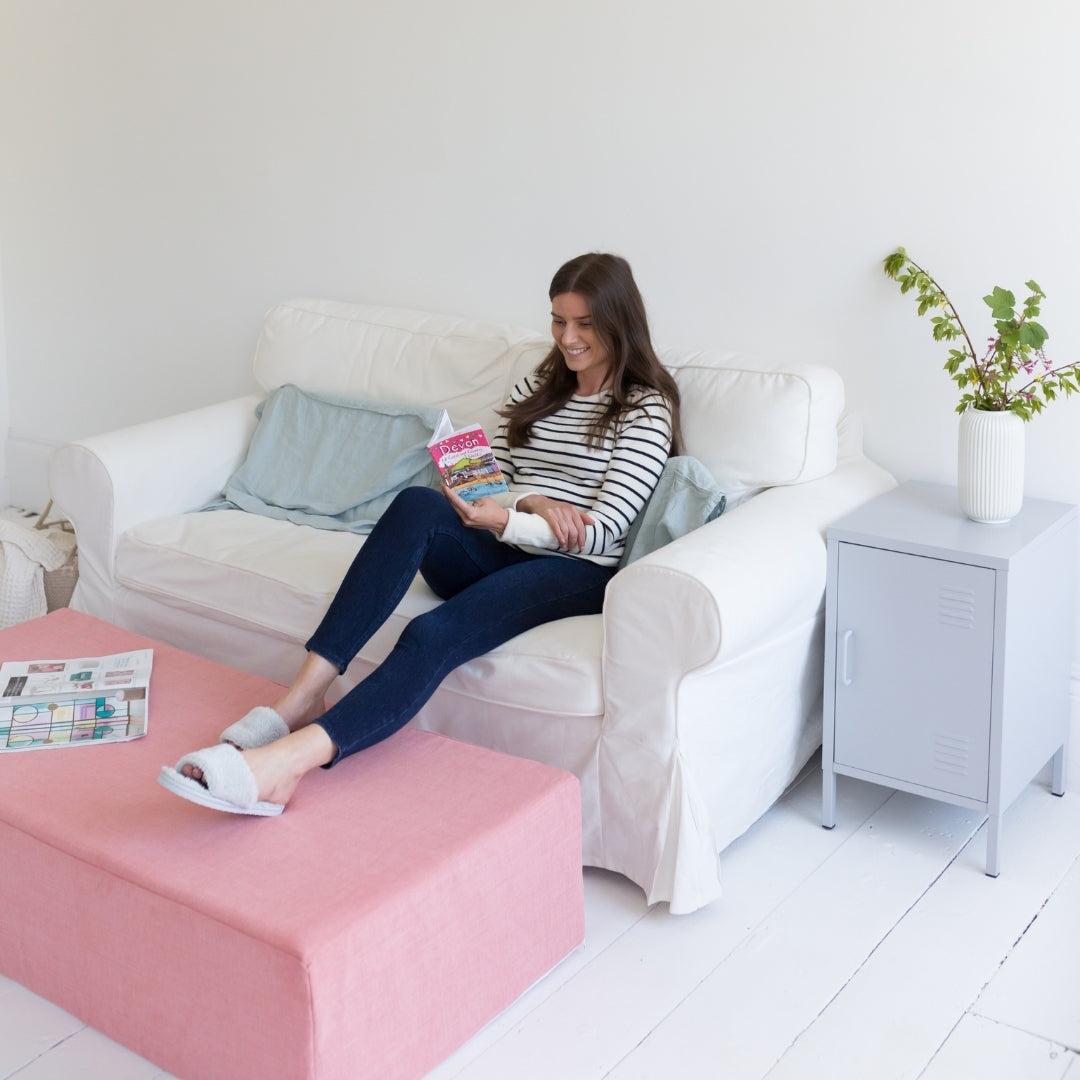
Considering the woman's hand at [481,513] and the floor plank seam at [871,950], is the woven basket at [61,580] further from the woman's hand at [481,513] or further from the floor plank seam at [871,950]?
the floor plank seam at [871,950]

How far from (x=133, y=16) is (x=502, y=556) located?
217 centimetres

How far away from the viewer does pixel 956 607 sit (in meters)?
2.24

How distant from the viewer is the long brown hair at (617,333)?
248 centimetres

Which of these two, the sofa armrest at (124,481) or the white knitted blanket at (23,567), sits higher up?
the sofa armrest at (124,481)

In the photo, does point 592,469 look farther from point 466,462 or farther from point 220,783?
point 220,783

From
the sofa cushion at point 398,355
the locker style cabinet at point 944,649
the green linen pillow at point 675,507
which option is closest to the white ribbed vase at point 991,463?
the locker style cabinet at point 944,649

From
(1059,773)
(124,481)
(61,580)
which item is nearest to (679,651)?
(1059,773)

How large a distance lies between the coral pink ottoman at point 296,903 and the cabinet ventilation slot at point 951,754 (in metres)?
0.71

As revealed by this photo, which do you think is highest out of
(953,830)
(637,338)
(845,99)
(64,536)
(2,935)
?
(845,99)

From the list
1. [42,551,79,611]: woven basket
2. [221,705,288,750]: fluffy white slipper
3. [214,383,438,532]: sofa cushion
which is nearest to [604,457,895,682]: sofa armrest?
[221,705,288,750]: fluffy white slipper

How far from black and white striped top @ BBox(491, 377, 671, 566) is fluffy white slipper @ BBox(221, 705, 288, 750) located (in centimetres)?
54

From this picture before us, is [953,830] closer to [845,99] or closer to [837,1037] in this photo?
[837,1037]

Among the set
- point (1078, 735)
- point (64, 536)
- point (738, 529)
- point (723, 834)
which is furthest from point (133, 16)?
point (1078, 735)

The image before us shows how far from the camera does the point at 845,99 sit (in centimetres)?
259
